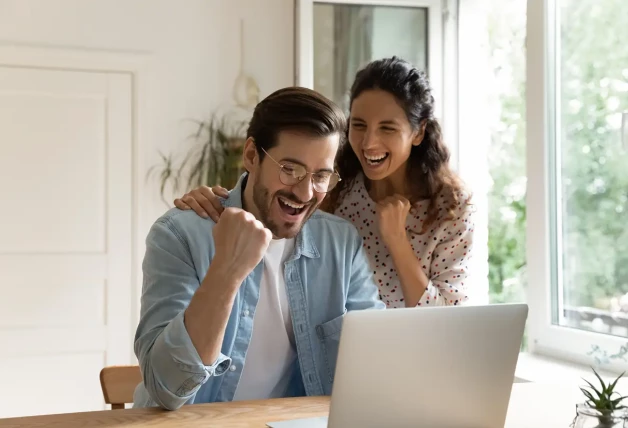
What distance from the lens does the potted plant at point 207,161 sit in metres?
3.97

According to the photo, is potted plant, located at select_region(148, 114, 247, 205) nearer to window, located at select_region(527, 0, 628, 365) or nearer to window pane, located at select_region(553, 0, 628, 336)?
window, located at select_region(527, 0, 628, 365)

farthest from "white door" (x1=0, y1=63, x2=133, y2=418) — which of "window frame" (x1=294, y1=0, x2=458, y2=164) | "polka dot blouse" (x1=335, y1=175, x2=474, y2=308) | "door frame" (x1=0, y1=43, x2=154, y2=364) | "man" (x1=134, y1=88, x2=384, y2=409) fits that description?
"man" (x1=134, y1=88, x2=384, y2=409)

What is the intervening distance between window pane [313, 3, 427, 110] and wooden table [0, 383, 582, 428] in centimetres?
245

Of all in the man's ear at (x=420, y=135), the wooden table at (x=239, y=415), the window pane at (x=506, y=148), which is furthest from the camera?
the window pane at (x=506, y=148)

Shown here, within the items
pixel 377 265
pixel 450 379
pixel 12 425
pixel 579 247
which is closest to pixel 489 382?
pixel 450 379

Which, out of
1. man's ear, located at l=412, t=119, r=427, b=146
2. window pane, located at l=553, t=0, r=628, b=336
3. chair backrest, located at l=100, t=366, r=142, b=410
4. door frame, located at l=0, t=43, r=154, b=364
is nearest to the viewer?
chair backrest, located at l=100, t=366, r=142, b=410

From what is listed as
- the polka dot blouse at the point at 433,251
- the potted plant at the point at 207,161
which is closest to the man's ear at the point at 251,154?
the polka dot blouse at the point at 433,251

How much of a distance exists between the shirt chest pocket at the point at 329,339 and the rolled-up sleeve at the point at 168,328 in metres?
0.23

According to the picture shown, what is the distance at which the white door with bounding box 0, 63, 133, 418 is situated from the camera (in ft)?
12.4

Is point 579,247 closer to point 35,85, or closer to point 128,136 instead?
point 128,136

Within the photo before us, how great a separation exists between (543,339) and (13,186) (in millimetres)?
2418

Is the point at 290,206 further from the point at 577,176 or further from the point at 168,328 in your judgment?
the point at 577,176

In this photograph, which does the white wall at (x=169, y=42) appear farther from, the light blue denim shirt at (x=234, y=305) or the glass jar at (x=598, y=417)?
the glass jar at (x=598, y=417)

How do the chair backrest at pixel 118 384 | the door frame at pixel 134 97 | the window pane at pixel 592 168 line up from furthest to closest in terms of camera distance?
the door frame at pixel 134 97 → the window pane at pixel 592 168 → the chair backrest at pixel 118 384
